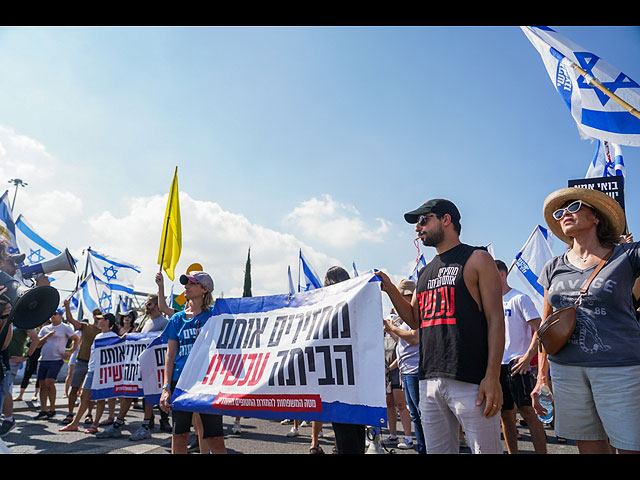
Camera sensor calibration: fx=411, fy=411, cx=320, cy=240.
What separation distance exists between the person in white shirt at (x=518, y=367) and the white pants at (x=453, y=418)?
1564 millimetres

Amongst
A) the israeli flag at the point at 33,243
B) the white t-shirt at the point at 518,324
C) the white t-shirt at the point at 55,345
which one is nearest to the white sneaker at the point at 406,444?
the white t-shirt at the point at 518,324

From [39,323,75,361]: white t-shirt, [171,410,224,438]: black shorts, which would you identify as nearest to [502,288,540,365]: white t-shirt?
[171,410,224,438]: black shorts

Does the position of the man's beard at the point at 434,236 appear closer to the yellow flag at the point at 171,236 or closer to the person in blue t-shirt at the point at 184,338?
the person in blue t-shirt at the point at 184,338

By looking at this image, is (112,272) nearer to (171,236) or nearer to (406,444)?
(171,236)

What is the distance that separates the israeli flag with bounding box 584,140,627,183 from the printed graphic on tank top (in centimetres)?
426

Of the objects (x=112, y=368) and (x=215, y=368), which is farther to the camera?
(x=112, y=368)

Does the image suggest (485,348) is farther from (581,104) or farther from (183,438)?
(581,104)

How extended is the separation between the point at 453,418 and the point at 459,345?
521mm

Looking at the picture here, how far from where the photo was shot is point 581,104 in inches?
183

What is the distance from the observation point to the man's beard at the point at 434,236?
9.81 feet

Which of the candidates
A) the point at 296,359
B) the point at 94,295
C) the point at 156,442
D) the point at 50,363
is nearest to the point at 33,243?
the point at 50,363

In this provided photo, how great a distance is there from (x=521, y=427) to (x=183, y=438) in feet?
22.2

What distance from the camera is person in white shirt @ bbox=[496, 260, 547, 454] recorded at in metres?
4.04
